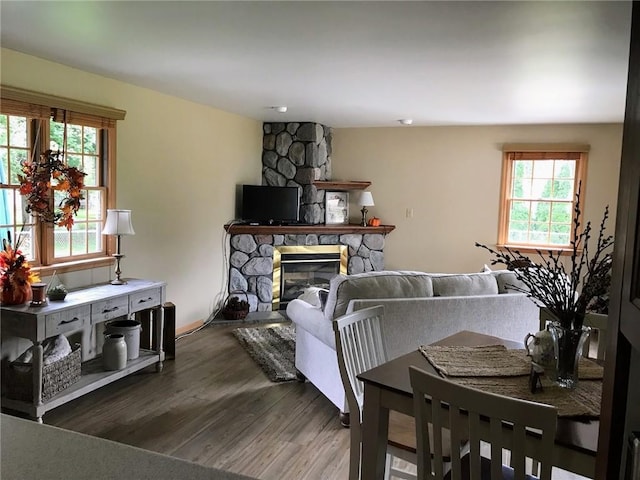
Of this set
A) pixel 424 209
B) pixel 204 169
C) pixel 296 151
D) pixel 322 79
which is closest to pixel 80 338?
pixel 204 169

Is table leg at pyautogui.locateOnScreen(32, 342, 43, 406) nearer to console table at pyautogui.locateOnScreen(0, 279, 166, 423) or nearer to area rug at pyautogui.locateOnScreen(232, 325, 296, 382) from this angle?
console table at pyautogui.locateOnScreen(0, 279, 166, 423)

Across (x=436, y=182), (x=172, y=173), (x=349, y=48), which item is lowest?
(x=172, y=173)

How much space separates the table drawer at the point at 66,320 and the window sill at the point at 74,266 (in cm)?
58

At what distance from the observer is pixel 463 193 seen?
680 cm

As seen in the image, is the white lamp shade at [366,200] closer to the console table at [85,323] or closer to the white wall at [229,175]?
the white wall at [229,175]

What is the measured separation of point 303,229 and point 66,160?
3.07m

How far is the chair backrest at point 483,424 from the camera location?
1.36m

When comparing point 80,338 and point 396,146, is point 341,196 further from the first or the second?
point 80,338

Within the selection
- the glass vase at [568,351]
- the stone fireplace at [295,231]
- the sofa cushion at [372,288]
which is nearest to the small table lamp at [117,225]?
the sofa cushion at [372,288]

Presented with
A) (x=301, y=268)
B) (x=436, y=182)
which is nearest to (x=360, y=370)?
(x=301, y=268)

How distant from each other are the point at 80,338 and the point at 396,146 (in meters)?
4.60

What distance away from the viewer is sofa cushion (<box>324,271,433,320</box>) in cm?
335

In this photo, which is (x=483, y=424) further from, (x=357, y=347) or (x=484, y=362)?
(x=357, y=347)

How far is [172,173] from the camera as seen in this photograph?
5121 mm
